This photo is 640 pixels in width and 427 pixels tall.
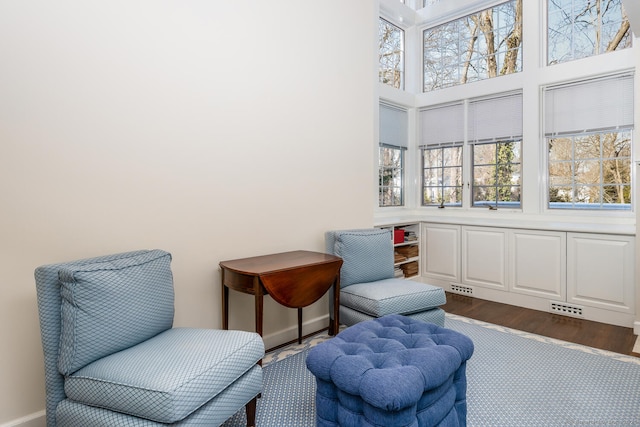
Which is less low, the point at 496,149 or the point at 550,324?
the point at 496,149

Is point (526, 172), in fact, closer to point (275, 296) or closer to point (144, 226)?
point (275, 296)

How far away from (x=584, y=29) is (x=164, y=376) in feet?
14.8

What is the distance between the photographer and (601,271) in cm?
316

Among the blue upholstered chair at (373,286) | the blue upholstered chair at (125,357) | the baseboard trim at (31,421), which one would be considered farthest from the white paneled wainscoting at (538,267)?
the baseboard trim at (31,421)

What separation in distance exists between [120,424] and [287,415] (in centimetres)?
84

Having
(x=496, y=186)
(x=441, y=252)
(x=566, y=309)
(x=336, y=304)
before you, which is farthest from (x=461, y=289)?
(x=336, y=304)

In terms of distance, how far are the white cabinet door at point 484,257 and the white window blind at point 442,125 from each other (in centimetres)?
121

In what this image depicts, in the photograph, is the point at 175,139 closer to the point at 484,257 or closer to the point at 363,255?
the point at 363,255

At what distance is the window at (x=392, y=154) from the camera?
4.46m

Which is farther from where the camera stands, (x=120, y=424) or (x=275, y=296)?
(x=275, y=296)

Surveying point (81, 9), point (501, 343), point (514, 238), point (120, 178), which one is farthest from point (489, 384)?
point (81, 9)

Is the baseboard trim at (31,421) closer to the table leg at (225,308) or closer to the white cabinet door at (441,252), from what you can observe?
the table leg at (225,308)

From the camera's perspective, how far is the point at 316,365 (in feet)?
5.20

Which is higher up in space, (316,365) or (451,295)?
(316,365)
